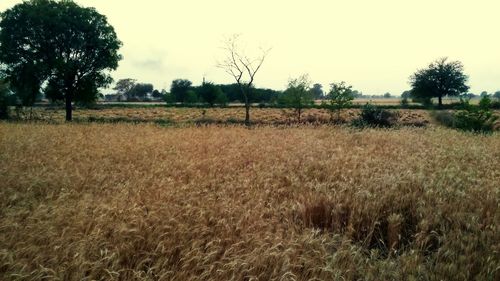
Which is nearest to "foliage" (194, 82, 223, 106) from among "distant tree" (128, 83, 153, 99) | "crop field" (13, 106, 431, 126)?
"crop field" (13, 106, 431, 126)

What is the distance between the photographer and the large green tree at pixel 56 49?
1160 inches

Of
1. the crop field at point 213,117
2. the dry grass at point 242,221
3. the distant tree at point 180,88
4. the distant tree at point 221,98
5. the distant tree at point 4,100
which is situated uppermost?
the distant tree at point 180,88

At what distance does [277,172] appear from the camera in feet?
23.8

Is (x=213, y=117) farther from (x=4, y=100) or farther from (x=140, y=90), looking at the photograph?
(x=140, y=90)

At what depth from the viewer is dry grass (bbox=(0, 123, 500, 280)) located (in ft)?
10.5

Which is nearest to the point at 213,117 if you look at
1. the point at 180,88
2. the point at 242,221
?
the point at 242,221

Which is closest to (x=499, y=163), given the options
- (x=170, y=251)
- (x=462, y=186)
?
(x=462, y=186)

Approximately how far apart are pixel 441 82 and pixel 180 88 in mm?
78766

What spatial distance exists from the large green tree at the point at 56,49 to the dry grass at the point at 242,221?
2637 centimetres

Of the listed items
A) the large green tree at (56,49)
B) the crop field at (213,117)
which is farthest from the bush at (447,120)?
the large green tree at (56,49)

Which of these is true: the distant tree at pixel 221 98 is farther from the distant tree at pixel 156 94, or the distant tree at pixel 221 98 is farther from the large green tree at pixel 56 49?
the distant tree at pixel 156 94

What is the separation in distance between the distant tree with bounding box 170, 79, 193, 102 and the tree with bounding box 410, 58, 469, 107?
7159 centimetres

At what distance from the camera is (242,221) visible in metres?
4.25

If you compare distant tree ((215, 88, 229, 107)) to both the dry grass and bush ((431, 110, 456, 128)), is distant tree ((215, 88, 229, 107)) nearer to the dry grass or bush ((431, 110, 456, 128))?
bush ((431, 110, 456, 128))
